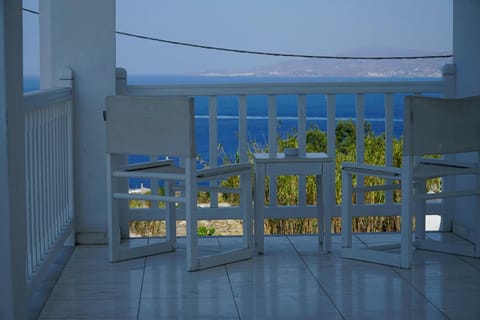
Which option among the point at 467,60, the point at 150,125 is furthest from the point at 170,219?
the point at 467,60

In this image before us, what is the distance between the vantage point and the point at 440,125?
16.1ft

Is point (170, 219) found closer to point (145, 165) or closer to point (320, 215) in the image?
point (145, 165)

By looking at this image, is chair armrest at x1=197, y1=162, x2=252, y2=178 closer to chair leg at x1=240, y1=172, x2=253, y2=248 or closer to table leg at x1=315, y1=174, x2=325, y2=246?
chair leg at x1=240, y1=172, x2=253, y2=248

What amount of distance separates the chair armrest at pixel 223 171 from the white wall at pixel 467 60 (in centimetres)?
155

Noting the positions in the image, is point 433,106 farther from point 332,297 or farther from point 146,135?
point 146,135

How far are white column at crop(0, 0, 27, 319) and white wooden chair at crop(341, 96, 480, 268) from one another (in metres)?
2.13

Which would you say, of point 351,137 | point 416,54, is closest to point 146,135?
point 351,137

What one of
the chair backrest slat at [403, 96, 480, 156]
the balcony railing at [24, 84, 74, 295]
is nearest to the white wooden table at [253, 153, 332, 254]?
the chair backrest slat at [403, 96, 480, 156]

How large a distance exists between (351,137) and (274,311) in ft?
28.0

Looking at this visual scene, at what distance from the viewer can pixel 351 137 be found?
12.4 meters

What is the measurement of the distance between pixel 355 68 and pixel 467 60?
79.5 feet

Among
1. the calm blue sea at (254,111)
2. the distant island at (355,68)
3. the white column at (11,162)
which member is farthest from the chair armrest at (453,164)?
the distant island at (355,68)

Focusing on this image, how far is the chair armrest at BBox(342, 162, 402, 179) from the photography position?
4992 mm

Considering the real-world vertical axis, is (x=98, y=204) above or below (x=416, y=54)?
below
